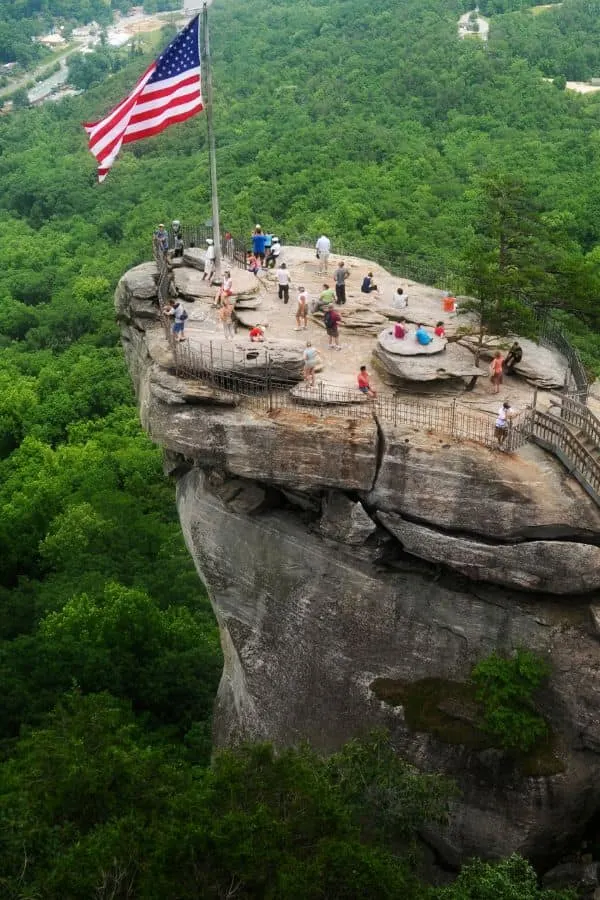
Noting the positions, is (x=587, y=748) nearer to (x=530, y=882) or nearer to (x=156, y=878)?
(x=530, y=882)

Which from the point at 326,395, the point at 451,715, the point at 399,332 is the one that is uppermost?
the point at 399,332

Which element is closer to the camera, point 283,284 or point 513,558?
point 513,558

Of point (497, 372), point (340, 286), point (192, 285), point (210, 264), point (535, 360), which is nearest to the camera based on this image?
point (497, 372)

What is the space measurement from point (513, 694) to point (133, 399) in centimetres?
4339

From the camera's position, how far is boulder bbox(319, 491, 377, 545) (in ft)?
95.2

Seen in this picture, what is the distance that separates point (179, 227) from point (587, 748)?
762 inches

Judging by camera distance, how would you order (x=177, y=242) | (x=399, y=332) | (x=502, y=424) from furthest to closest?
1. (x=177, y=242)
2. (x=399, y=332)
3. (x=502, y=424)

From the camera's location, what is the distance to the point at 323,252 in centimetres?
3797

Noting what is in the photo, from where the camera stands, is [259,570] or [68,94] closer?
[259,570]

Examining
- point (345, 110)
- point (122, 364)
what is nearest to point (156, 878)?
point (122, 364)

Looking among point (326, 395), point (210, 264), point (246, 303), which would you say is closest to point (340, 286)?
point (246, 303)

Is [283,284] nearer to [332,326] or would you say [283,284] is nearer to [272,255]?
[332,326]

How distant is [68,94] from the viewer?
138500mm

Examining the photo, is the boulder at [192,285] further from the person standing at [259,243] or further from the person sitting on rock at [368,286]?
the person sitting on rock at [368,286]
